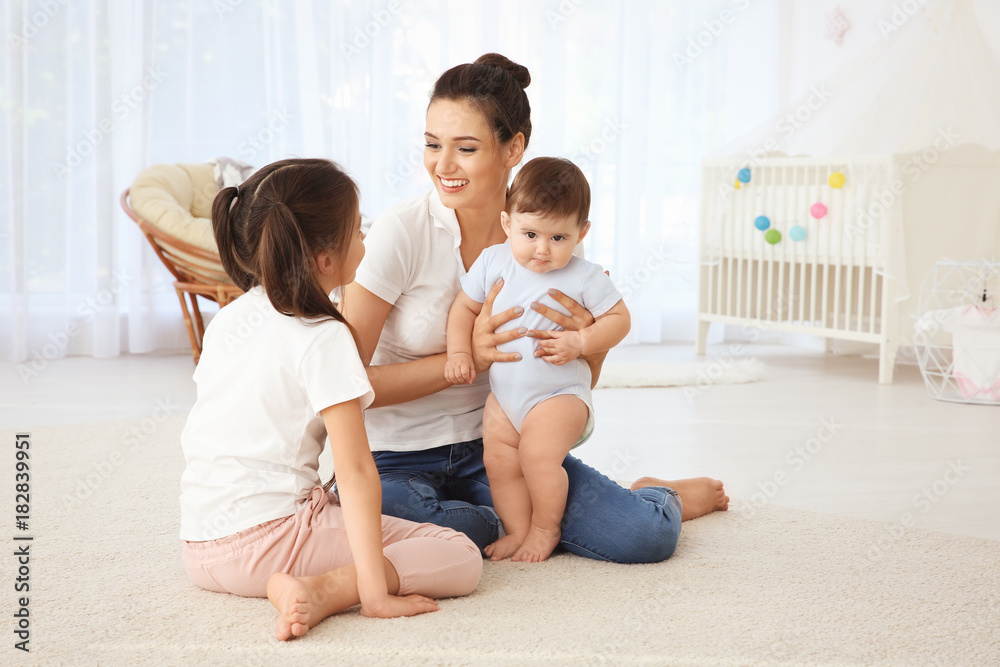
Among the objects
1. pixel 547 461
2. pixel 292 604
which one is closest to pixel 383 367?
pixel 547 461

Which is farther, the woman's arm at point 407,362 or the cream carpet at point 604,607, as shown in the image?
the woman's arm at point 407,362

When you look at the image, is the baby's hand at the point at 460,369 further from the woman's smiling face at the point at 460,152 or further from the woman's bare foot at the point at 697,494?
the woman's bare foot at the point at 697,494

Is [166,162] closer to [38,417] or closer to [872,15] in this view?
[38,417]

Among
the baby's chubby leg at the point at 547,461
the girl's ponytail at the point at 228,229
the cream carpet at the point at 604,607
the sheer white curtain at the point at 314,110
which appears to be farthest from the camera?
the sheer white curtain at the point at 314,110

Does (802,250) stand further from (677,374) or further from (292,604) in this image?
(292,604)

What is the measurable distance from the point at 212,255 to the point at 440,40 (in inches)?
54.9

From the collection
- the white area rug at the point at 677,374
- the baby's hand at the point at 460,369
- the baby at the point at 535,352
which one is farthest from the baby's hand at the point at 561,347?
the white area rug at the point at 677,374

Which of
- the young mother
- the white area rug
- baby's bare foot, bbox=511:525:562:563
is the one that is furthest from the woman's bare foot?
the white area rug

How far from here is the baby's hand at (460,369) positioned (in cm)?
144

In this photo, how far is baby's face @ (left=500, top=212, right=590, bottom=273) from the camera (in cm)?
142

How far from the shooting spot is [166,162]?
374 cm

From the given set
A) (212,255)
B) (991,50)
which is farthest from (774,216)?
(212,255)

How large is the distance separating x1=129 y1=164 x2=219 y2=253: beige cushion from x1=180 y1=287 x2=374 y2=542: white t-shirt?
6.30 ft

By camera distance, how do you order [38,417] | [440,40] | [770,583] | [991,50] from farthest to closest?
[440,40]
[991,50]
[38,417]
[770,583]
